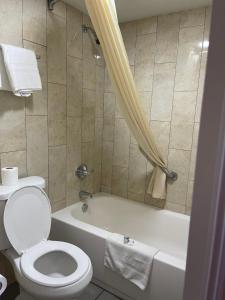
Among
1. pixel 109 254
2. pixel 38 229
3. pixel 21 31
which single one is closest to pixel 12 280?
pixel 38 229

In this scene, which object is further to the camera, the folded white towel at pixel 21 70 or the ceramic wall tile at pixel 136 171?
the ceramic wall tile at pixel 136 171

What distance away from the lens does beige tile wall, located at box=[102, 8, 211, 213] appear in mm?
1984

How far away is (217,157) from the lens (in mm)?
440

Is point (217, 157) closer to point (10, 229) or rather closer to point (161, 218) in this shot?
point (10, 229)

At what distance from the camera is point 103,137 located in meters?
2.59

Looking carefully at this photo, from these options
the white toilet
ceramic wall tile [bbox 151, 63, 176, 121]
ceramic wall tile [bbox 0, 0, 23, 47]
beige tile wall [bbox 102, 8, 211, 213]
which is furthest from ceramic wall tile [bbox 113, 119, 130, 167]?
ceramic wall tile [bbox 0, 0, 23, 47]

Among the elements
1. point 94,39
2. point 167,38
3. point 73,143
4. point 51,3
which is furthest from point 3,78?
point 167,38

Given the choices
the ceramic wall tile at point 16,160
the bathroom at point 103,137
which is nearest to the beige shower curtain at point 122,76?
the bathroom at point 103,137

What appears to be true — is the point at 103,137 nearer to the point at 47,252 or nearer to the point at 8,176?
the point at 8,176

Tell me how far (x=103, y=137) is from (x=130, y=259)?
1366mm

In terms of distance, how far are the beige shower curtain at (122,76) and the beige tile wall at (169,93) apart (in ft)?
0.52

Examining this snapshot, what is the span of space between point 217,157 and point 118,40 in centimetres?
132

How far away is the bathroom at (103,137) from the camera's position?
5.26ft

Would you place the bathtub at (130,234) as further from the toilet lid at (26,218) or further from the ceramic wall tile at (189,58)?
the ceramic wall tile at (189,58)
